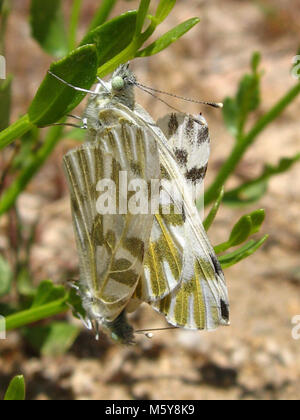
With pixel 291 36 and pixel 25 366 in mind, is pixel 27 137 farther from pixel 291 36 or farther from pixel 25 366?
pixel 291 36

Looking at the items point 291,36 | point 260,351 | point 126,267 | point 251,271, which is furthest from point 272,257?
point 291,36

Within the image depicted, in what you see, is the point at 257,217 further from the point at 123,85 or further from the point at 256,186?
the point at 256,186

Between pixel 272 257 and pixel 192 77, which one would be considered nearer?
pixel 272 257

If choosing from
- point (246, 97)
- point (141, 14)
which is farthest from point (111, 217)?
point (246, 97)

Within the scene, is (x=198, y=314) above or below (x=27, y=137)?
below

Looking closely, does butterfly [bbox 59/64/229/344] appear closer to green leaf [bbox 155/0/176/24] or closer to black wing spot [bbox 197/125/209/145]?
black wing spot [bbox 197/125/209/145]

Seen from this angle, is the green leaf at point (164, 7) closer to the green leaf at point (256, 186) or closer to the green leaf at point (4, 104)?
the green leaf at point (4, 104)
